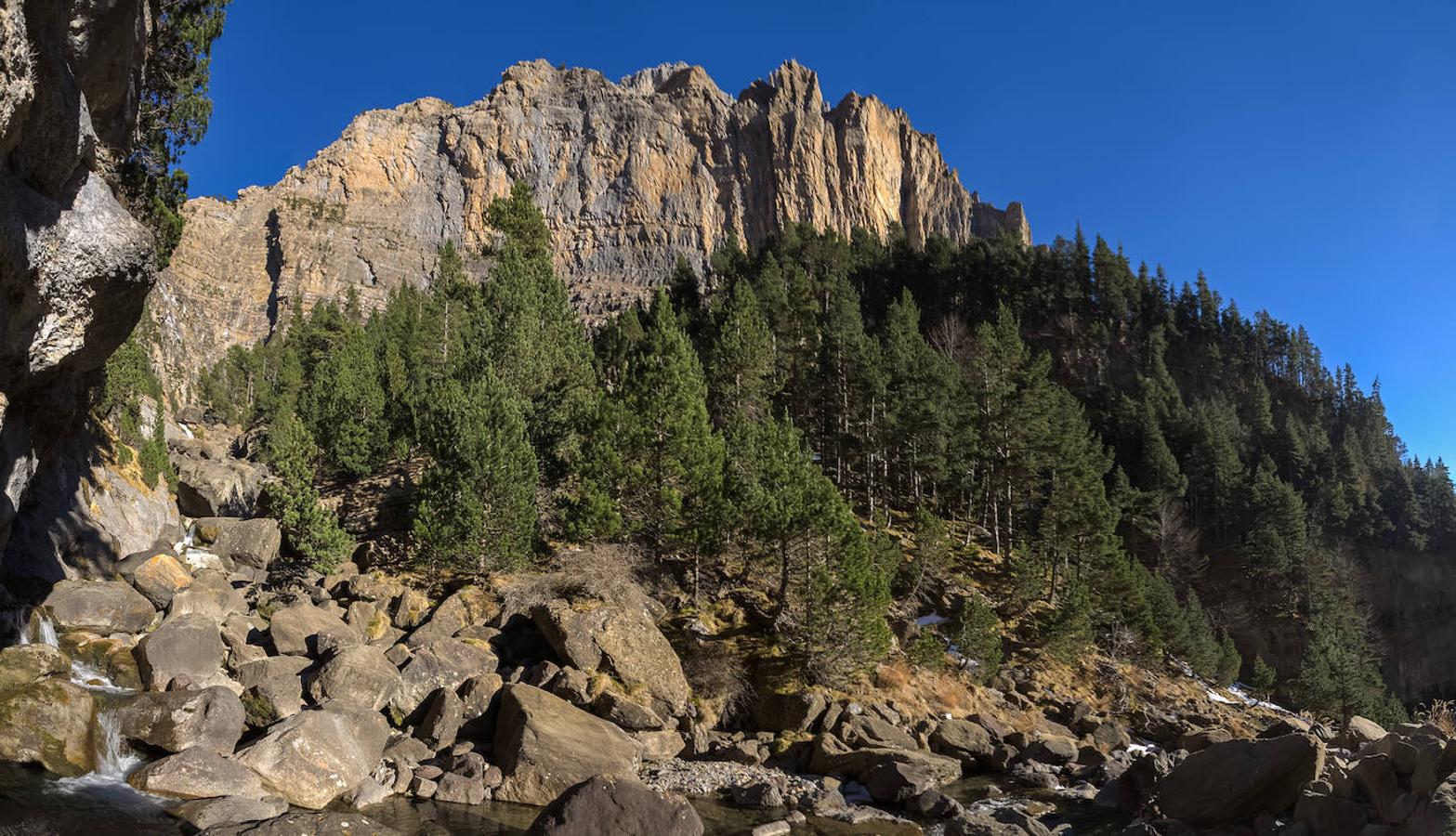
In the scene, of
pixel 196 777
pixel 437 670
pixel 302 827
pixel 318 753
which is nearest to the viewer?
pixel 302 827

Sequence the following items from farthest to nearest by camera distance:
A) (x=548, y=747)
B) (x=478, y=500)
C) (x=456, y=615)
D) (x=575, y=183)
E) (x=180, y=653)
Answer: (x=575, y=183), (x=478, y=500), (x=456, y=615), (x=180, y=653), (x=548, y=747)

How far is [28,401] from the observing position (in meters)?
18.4

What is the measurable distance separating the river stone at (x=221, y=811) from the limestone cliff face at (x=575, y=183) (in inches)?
4800

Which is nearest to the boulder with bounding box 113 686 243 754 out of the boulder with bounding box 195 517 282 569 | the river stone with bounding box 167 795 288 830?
the river stone with bounding box 167 795 288 830

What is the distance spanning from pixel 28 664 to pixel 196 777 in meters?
5.09

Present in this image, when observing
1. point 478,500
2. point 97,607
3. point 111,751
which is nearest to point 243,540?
point 97,607

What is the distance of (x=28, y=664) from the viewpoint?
16.1 metres

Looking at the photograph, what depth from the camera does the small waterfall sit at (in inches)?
575

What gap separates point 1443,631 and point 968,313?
4717 cm

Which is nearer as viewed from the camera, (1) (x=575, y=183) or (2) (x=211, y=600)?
(2) (x=211, y=600)

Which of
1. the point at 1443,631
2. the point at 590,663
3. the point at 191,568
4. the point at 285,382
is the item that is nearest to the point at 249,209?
the point at 285,382

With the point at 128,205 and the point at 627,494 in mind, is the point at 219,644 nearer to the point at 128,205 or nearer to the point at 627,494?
the point at 128,205

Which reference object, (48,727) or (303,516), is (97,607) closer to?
(48,727)

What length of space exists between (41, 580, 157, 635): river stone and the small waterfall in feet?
18.7
